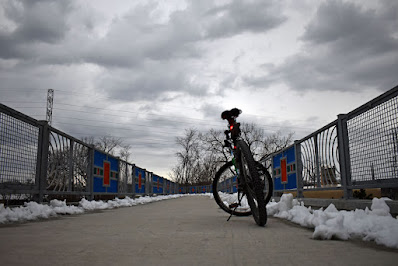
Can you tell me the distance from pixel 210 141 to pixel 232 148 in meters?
50.7

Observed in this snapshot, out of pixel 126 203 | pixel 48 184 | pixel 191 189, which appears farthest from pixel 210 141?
pixel 48 184

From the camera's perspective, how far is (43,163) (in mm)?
7230

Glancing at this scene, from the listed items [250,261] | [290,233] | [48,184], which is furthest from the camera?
[48,184]

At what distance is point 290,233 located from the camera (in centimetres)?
402

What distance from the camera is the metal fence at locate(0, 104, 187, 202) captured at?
5922mm

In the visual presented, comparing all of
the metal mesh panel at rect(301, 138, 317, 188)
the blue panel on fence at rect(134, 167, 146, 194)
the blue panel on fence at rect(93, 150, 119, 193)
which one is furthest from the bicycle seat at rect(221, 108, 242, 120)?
the blue panel on fence at rect(134, 167, 146, 194)

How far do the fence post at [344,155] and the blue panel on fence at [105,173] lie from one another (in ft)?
23.6

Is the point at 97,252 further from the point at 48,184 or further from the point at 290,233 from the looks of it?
the point at 48,184

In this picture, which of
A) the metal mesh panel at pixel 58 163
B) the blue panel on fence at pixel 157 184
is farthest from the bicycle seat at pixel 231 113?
the blue panel on fence at pixel 157 184

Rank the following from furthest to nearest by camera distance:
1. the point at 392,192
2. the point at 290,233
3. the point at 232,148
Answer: the point at 232,148 → the point at 392,192 → the point at 290,233

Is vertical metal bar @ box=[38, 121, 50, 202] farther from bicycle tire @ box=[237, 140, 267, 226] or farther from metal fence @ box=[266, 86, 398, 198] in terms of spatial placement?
metal fence @ box=[266, 86, 398, 198]

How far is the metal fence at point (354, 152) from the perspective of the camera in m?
4.42

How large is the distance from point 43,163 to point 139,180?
1116cm

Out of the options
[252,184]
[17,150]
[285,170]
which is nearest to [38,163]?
[17,150]
